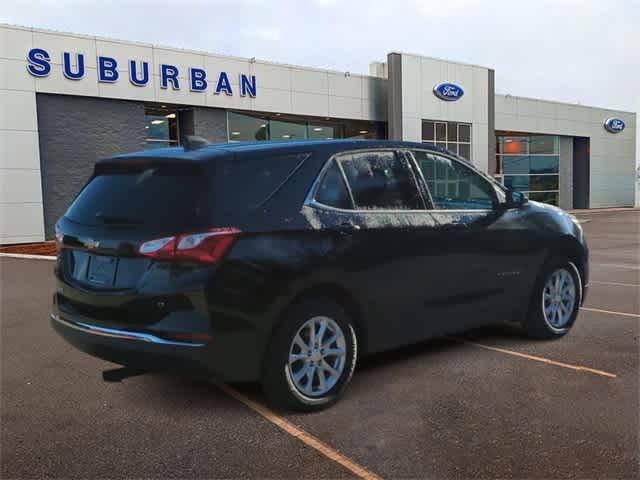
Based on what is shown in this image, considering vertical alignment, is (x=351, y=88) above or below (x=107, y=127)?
above

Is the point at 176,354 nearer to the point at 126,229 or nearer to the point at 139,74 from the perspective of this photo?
the point at 126,229

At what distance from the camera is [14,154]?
1781 cm

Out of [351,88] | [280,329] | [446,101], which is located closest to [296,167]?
[280,329]

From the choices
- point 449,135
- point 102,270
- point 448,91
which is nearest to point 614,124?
point 449,135

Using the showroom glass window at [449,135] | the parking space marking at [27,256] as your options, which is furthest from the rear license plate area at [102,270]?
the showroom glass window at [449,135]

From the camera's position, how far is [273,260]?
142 inches

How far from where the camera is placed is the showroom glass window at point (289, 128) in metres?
23.3

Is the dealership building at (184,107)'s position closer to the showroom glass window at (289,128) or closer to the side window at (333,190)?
the showroom glass window at (289,128)

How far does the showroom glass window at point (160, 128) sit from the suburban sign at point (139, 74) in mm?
1388

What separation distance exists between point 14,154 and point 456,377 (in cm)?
1704

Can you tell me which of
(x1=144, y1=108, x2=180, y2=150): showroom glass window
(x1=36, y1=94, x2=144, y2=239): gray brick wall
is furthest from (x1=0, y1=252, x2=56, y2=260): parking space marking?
(x1=144, y1=108, x2=180, y2=150): showroom glass window

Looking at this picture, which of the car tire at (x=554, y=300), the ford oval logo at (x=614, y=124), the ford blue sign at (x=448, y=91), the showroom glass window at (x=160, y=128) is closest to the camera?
the car tire at (x=554, y=300)

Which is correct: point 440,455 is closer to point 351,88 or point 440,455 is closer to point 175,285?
point 175,285

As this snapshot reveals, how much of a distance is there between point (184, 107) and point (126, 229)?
1910 centimetres
